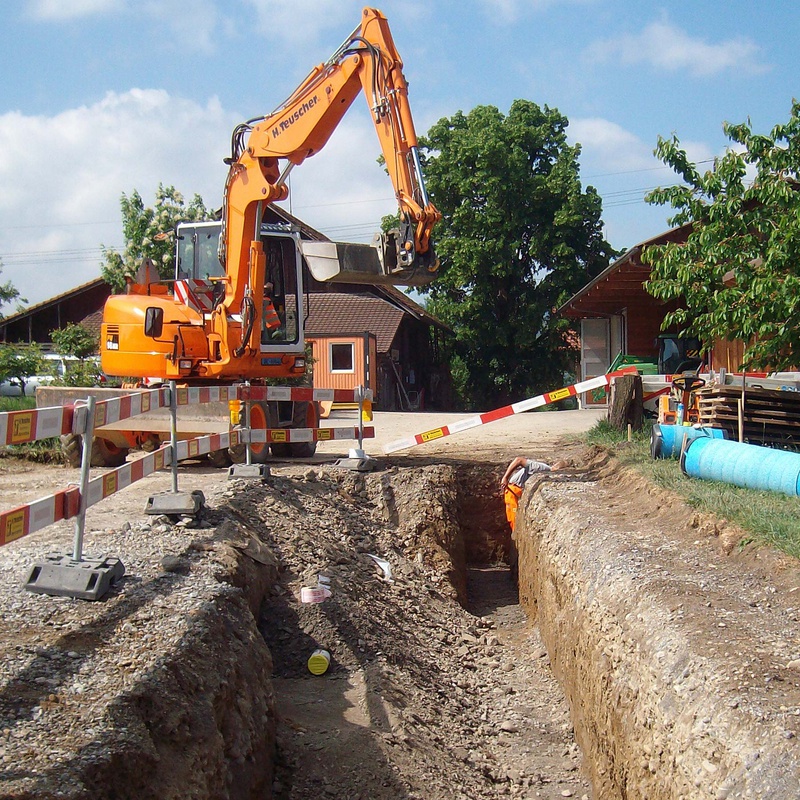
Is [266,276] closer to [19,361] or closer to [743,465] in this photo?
[743,465]

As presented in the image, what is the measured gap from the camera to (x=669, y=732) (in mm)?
4137

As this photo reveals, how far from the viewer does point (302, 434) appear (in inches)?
417

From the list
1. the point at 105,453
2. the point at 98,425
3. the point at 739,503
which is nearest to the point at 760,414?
the point at 739,503

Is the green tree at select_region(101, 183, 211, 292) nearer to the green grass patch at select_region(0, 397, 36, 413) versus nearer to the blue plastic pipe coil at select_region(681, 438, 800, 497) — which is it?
the green grass patch at select_region(0, 397, 36, 413)

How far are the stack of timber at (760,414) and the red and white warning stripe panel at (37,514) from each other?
24.8 ft

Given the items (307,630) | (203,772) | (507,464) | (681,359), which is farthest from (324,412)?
(203,772)

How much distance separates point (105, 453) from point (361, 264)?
4.71m

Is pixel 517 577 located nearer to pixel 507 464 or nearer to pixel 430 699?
pixel 507 464

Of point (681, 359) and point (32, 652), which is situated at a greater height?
point (681, 359)

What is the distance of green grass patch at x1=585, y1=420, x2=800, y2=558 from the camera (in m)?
5.86

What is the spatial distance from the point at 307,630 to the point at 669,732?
3209 mm

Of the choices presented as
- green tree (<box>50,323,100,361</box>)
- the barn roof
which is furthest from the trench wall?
green tree (<box>50,323,100,361</box>)

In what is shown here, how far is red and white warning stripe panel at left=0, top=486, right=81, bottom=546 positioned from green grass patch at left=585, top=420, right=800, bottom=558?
449 centimetres

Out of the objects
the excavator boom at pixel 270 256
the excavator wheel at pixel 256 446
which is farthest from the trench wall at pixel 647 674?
the excavator wheel at pixel 256 446
